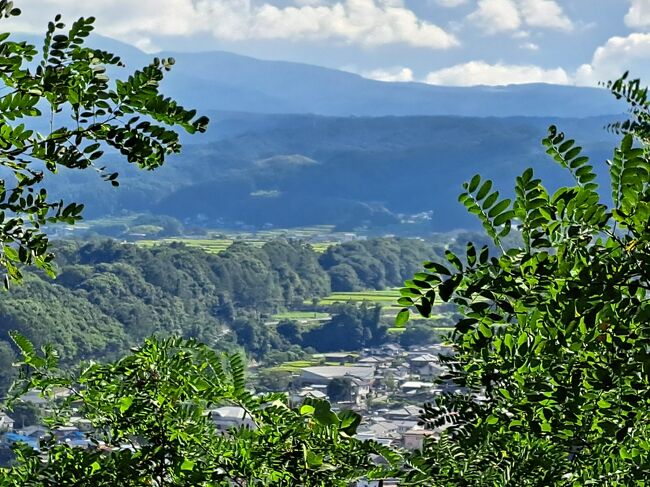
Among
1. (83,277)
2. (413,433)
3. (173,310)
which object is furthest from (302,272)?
(413,433)

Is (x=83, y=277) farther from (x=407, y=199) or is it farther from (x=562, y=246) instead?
(x=407, y=199)

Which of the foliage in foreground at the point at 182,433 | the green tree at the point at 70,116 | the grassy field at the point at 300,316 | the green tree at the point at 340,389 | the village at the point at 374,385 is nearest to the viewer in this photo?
the green tree at the point at 70,116

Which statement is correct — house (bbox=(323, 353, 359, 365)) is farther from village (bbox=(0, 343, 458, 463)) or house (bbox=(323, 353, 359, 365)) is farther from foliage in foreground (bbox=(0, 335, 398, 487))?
foliage in foreground (bbox=(0, 335, 398, 487))

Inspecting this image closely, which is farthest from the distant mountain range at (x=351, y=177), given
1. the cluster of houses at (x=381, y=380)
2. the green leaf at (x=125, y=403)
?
the green leaf at (x=125, y=403)

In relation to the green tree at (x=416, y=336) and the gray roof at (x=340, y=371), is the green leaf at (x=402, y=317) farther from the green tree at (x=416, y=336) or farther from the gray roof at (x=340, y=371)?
the green tree at (x=416, y=336)

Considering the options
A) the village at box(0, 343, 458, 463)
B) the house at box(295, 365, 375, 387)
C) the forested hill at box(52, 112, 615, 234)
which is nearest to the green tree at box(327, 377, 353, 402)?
the village at box(0, 343, 458, 463)

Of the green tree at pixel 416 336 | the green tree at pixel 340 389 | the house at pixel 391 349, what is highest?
the green tree at pixel 340 389
